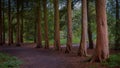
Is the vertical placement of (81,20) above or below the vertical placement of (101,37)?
above

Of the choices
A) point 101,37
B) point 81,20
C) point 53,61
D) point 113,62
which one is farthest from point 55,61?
point 81,20

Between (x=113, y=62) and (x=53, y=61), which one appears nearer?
(x=113, y=62)

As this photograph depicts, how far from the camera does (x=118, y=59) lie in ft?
46.0

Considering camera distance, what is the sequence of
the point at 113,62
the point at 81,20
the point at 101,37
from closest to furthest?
the point at 113,62 → the point at 101,37 → the point at 81,20

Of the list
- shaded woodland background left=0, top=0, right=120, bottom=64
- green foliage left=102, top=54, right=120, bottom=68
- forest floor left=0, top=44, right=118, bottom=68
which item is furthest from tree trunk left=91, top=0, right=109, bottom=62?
forest floor left=0, top=44, right=118, bottom=68

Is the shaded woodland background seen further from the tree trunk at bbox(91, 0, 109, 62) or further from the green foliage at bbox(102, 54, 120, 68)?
the green foliage at bbox(102, 54, 120, 68)

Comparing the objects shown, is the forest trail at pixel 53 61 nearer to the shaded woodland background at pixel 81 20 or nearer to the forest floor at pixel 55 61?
the forest floor at pixel 55 61

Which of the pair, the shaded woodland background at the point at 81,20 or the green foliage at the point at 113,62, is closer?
the green foliage at the point at 113,62

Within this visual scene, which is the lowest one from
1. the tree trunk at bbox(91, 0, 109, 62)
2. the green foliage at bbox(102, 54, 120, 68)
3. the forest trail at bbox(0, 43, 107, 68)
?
the forest trail at bbox(0, 43, 107, 68)

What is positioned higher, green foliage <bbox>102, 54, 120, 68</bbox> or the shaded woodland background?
the shaded woodland background

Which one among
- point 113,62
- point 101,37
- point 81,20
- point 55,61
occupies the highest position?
point 81,20

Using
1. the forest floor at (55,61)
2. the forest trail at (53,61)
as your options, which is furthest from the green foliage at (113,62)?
the forest trail at (53,61)

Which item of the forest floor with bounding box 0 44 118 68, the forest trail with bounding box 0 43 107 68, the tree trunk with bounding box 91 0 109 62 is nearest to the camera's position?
the forest floor with bounding box 0 44 118 68

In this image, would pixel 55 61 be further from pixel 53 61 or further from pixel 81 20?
pixel 81 20
